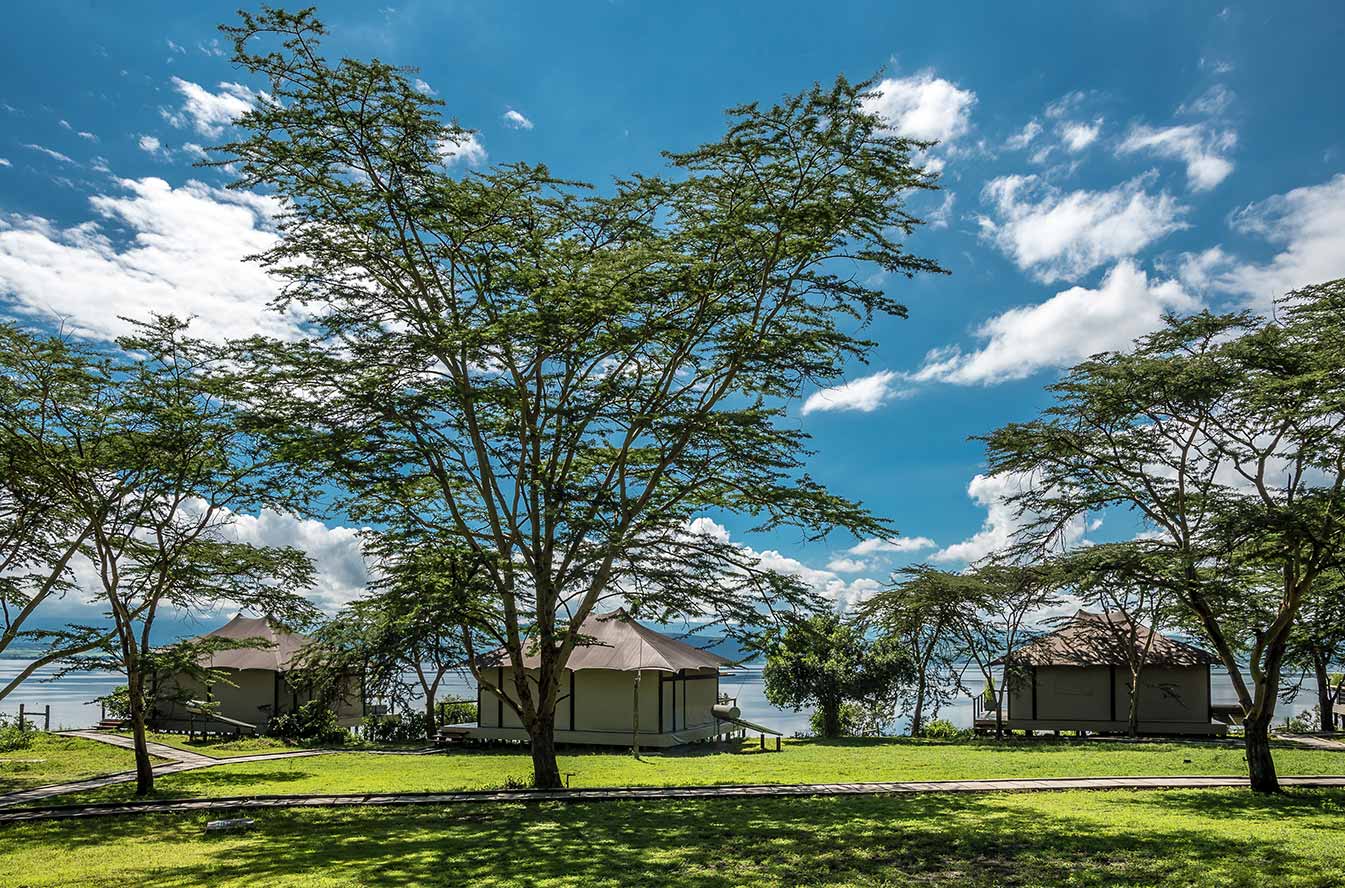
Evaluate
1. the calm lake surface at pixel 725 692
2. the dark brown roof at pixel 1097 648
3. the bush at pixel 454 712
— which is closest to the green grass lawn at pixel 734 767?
the calm lake surface at pixel 725 692

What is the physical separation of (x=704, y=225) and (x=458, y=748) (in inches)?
757

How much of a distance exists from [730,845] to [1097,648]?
974 inches

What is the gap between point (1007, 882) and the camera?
28.2 feet

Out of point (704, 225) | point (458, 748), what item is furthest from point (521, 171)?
point (458, 748)

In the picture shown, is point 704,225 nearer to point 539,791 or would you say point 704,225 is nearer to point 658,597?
point 658,597

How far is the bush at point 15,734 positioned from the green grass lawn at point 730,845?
16042mm

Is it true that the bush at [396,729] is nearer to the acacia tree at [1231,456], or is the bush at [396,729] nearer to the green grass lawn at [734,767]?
the green grass lawn at [734,767]

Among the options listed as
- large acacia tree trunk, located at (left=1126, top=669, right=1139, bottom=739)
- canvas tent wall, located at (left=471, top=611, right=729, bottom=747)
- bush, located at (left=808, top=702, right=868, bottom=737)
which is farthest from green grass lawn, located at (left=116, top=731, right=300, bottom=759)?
large acacia tree trunk, located at (left=1126, top=669, right=1139, bottom=739)

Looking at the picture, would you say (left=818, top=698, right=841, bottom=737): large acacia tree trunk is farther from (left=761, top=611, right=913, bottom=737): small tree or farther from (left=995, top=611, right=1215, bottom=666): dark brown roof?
(left=995, top=611, right=1215, bottom=666): dark brown roof

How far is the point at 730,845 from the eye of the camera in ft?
34.2

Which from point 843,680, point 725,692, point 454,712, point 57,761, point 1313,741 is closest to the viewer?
point 57,761

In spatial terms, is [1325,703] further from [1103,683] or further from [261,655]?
[261,655]

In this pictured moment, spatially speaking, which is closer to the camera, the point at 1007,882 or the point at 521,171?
the point at 1007,882

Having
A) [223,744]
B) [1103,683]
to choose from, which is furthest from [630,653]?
[1103,683]
